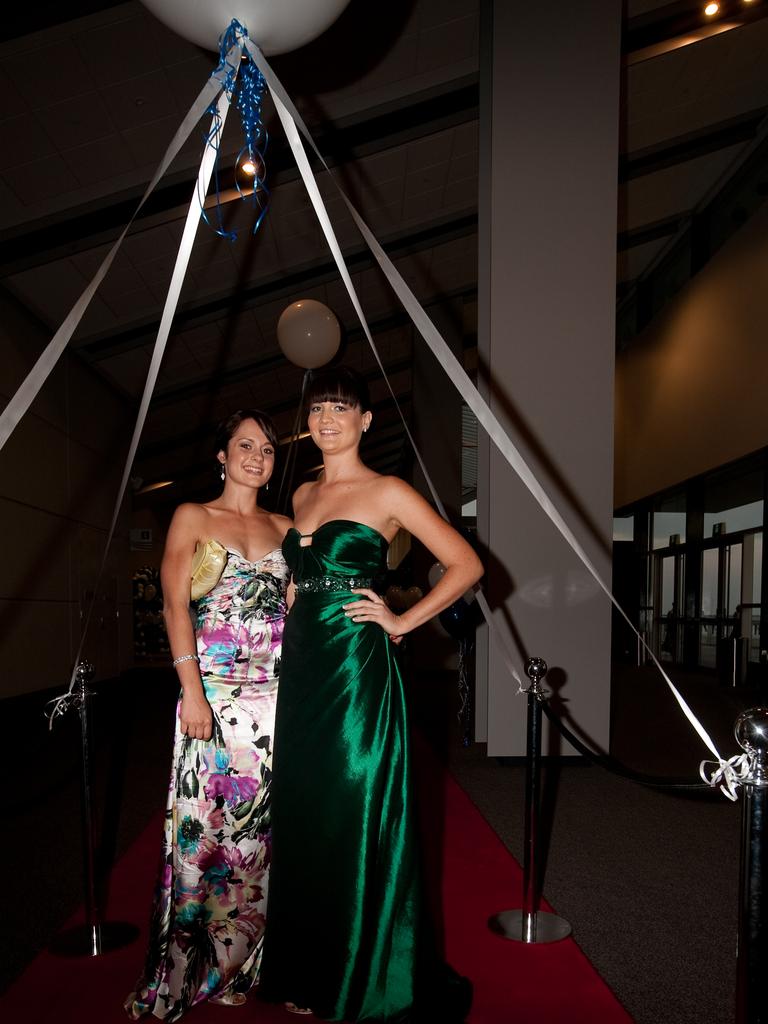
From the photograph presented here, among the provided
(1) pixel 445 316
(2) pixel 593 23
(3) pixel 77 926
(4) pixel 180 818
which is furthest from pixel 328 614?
(1) pixel 445 316

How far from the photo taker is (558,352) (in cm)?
520

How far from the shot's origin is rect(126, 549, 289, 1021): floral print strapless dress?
2137 mm

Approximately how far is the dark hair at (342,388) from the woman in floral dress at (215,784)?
18.4 inches

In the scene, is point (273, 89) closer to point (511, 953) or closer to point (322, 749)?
point (322, 749)

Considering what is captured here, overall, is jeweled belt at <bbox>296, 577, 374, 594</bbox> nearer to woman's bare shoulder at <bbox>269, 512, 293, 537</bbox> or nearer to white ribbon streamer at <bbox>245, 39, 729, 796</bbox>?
woman's bare shoulder at <bbox>269, 512, 293, 537</bbox>

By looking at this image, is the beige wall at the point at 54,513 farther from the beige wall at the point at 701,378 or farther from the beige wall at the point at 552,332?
the beige wall at the point at 701,378

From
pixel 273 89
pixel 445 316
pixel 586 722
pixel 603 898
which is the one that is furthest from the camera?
pixel 445 316

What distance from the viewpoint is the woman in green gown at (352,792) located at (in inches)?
79.7

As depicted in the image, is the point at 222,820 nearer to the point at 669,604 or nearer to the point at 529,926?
the point at 529,926

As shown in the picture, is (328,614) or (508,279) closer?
(328,614)

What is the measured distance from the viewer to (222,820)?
217 cm

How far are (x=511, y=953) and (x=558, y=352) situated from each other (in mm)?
3659

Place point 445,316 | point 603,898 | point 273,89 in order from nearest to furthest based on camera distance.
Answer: point 273,89 → point 603,898 → point 445,316

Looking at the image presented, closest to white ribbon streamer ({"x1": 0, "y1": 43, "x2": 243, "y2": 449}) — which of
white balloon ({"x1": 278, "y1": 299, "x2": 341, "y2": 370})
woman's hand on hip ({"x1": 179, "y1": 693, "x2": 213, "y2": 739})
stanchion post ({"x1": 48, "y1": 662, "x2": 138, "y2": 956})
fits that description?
woman's hand on hip ({"x1": 179, "y1": 693, "x2": 213, "y2": 739})
